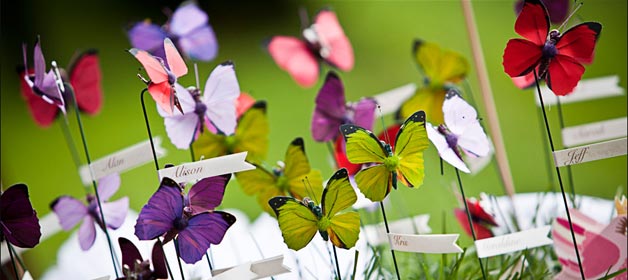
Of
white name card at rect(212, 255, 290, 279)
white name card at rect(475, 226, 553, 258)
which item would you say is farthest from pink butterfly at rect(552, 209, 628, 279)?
white name card at rect(212, 255, 290, 279)

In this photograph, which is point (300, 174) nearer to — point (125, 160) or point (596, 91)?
point (125, 160)

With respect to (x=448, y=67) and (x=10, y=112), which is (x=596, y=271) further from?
(x=10, y=112)

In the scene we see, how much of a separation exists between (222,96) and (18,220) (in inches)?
8.3

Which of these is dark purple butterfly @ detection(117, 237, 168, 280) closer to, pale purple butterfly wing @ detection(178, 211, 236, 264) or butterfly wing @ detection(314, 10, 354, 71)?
pale purple butterfly wing @ detection(178, 211, 236, 264)

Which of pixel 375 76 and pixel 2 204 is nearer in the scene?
pixel 2 204

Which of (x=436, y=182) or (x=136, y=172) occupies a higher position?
(x=136, y=172)

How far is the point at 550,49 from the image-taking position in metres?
0.60

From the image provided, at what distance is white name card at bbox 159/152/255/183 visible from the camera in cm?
60

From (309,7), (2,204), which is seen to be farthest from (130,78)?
(2,204)

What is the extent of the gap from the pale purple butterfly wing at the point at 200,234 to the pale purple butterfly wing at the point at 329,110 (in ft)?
0.71

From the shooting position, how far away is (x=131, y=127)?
1.94 metres

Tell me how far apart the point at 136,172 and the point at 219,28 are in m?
0.62

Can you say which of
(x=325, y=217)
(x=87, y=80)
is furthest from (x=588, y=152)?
(x=87, y=80)

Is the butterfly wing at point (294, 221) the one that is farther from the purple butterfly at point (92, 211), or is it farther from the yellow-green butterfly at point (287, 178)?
the purple butterfly at point (92, 211)
